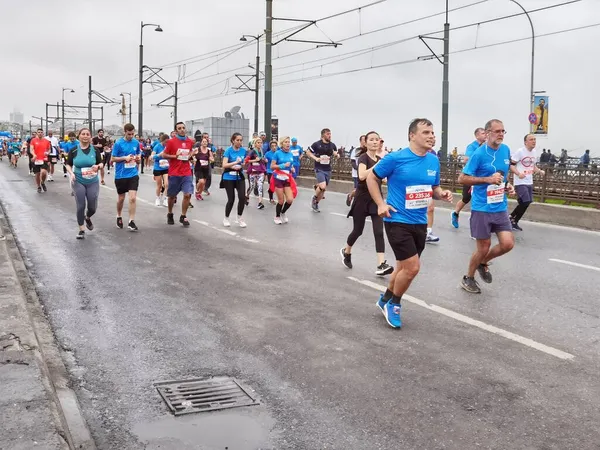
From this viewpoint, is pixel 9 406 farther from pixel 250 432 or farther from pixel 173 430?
pixel 250 432

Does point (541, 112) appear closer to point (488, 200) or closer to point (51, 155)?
point (51, 155)

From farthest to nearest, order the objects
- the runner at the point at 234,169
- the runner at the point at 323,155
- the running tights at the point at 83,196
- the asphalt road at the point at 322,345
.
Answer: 1. the runner at the point at 323,155
2. the runner at the point at 234,169
3. the running tights at the point at 83,196
4. the asphalt road at the point at 322,345

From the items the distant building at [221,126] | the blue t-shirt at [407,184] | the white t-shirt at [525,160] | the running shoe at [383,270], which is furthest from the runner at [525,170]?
the distant building at [221,126]

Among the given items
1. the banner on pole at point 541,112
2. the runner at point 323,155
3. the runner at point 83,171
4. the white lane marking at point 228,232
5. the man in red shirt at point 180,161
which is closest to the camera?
the runner at point 83,171

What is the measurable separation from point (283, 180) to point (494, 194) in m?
7.21

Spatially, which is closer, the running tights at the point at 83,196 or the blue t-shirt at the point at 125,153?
the running tights at the point at 83,196

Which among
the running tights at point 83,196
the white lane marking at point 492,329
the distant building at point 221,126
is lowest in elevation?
the white lane marking at point 492,329

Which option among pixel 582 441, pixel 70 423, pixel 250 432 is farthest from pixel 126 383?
pixel 582 441

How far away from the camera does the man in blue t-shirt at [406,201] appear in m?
6.09

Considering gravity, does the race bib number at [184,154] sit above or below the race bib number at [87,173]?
above

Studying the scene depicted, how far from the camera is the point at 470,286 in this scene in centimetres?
759

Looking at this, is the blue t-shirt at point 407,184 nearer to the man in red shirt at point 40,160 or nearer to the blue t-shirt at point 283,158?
the blue t-shirt at point 283,158

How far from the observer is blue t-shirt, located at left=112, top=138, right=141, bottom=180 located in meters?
12.2

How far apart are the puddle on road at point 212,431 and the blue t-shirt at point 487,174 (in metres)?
4.22
